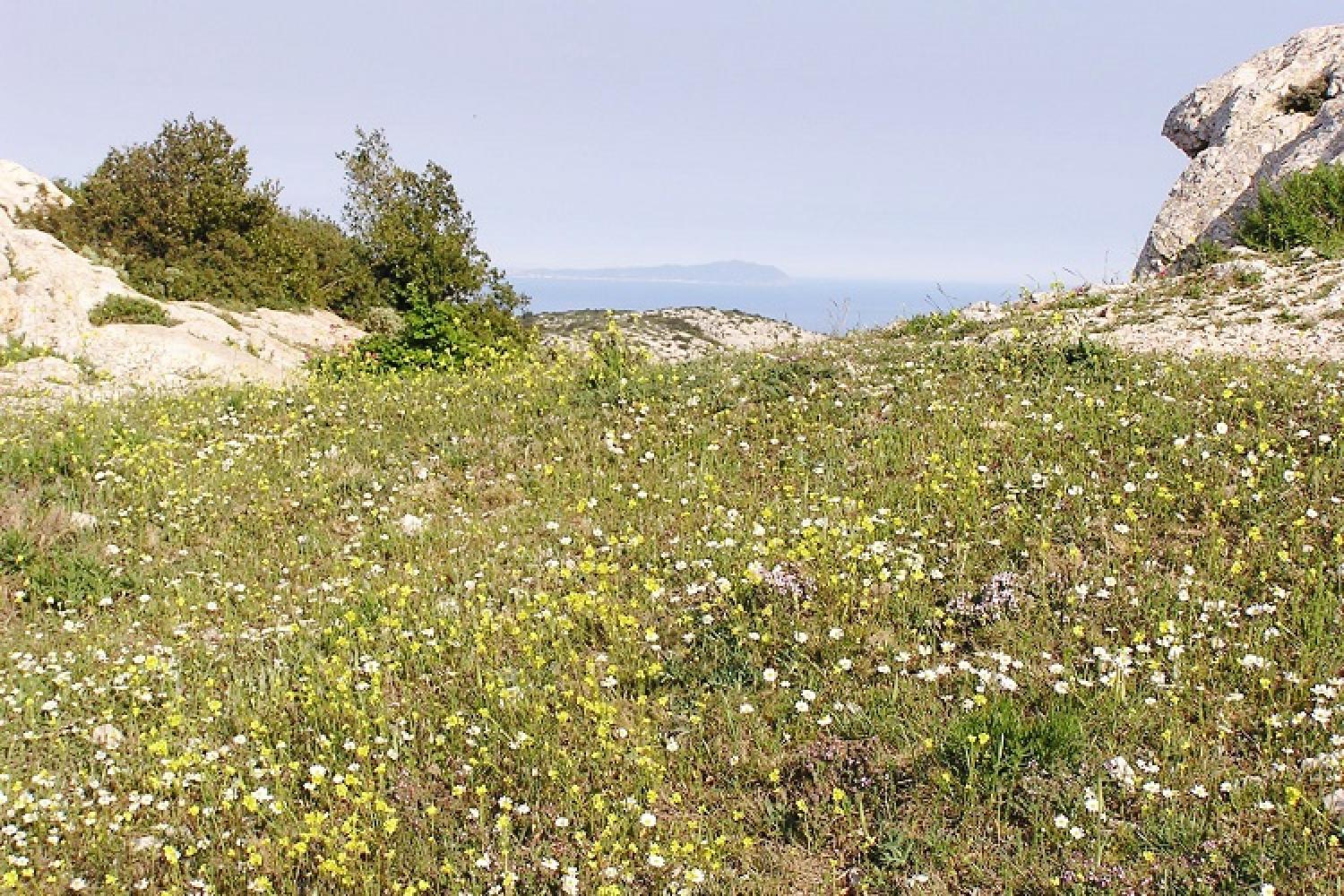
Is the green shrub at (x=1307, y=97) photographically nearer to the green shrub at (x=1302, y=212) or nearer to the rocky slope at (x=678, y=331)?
the green shrub at (x=1302, y=212)

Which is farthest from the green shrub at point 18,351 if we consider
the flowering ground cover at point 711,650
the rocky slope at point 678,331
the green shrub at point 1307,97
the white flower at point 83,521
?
the green shrub at point 1307,97

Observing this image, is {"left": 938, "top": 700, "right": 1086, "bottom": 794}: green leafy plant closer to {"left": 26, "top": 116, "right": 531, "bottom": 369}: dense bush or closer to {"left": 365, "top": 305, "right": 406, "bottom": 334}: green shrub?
{"left": 26, "top": 116, "right": 531, "bottom": 369}: dense bush

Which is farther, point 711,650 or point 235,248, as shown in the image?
point 235,248

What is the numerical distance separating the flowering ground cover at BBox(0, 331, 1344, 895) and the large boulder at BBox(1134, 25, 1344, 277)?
38.5ft

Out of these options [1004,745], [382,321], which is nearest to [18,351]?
[382,321]

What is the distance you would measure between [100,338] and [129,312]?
2.33 metres

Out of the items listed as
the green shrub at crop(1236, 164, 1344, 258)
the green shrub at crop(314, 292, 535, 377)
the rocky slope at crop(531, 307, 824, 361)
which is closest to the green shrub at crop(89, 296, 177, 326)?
the green shrub at crop(314, 292, 535, 377)

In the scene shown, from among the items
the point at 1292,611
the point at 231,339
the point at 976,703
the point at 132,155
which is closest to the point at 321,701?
the point at 976,703

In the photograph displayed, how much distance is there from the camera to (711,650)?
22.6 feet

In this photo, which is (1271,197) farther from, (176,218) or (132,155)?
(132,155)

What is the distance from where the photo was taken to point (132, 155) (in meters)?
30.4

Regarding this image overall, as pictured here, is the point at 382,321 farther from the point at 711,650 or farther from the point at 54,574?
the point at 711,650

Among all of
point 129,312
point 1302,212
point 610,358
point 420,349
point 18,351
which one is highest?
point 1302,212

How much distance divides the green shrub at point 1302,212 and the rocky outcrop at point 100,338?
17.2 meters
